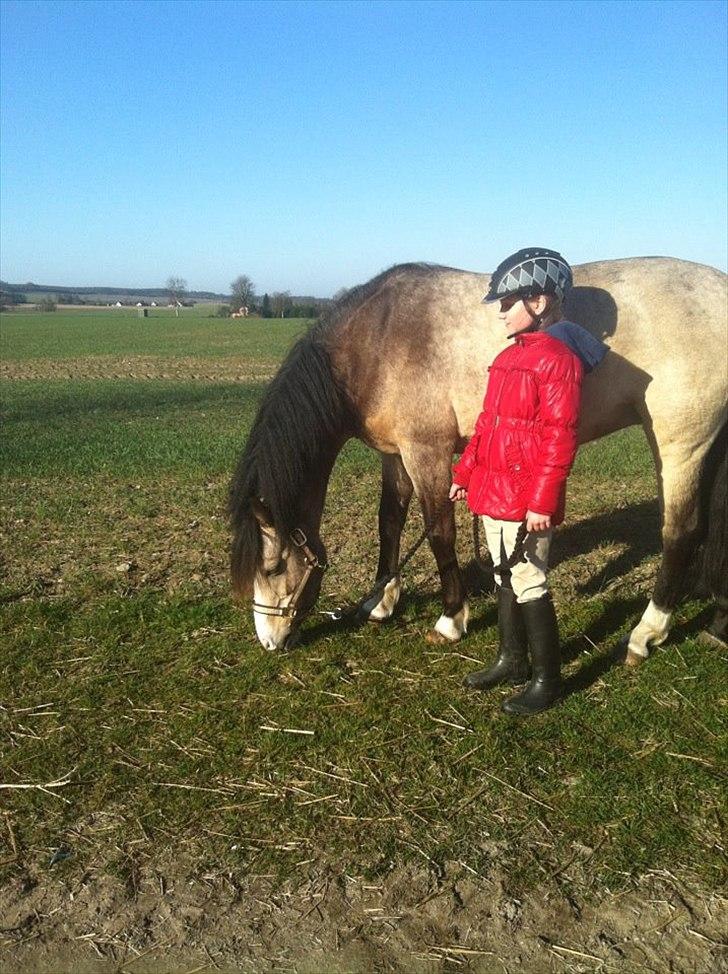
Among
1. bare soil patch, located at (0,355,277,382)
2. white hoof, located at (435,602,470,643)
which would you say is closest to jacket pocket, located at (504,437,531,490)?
white hoof, located at (435,602,470,643)

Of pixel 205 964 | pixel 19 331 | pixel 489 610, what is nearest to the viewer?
pixel 205 964

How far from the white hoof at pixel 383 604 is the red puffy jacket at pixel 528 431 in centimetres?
139

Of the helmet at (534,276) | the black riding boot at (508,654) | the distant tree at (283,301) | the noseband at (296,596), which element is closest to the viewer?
the helmet at (534,276)

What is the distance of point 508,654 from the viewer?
12.9 feet

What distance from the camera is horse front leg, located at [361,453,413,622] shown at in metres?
4.89

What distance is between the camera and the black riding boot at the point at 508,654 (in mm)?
3920

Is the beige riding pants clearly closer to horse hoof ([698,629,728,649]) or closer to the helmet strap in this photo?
the helmet strap

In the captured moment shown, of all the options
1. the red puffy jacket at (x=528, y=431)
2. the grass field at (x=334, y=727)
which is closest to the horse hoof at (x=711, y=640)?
the grass field at (x=334, y=727)

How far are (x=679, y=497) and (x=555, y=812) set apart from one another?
198 cm

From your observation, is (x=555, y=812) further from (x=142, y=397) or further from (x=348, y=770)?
(x=142, y=397)

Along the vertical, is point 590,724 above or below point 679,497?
below

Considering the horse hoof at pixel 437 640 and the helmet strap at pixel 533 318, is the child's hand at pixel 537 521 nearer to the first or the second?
the helmet strap at pixel 533 318

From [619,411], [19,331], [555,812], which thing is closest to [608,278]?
[619,411]

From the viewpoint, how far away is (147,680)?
4070 mm
